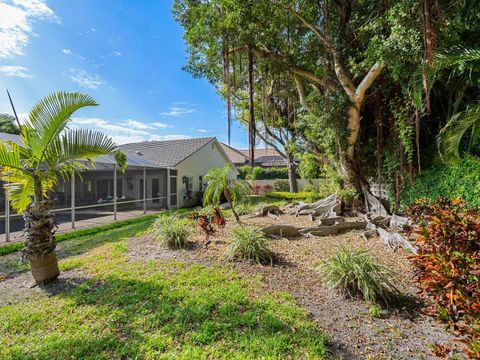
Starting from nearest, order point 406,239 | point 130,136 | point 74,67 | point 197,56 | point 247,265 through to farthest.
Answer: point 247,265, point 406,239, point 197,56, point 74,67, point 130,136

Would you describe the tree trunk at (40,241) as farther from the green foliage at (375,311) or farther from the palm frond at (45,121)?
the green foliage at (375,311)

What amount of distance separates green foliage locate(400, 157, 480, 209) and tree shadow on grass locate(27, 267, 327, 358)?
5.33 m

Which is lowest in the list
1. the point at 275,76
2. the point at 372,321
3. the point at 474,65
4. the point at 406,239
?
the point at 372,321

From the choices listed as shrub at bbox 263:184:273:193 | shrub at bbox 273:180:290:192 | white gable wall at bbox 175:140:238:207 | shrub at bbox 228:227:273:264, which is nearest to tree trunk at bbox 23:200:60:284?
shrub at bbox 228:227:273:264

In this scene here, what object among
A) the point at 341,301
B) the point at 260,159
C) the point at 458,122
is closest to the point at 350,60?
the point at 458,122

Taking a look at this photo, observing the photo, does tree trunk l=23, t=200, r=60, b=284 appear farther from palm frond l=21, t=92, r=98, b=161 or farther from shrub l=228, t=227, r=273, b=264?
shrub l=228, t=227, r=273, b=264

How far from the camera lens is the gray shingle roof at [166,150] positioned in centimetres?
1593

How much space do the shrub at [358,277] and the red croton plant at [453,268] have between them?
25.5 inches

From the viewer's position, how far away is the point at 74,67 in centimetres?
927

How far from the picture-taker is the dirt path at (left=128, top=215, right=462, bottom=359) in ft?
8.20

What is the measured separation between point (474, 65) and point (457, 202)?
168 inches

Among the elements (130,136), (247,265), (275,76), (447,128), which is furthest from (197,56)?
(130,136)

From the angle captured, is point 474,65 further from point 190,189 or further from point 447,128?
point 190,189

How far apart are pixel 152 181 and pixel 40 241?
12.3 metres
